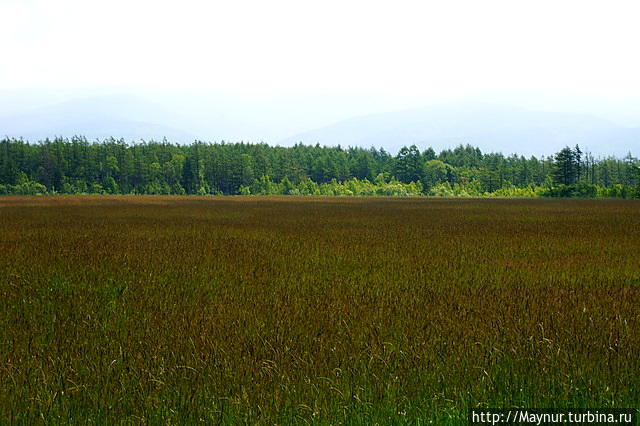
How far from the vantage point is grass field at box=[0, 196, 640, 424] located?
463 centimetres

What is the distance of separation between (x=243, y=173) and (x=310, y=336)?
118m

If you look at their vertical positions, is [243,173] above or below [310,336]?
above

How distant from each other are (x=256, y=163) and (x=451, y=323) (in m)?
125

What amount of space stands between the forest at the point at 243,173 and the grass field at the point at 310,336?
9473 centimetres

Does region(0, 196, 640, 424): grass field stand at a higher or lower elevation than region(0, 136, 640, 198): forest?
lower

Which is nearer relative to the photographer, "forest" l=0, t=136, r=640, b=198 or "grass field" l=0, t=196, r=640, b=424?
"grass field" l=0, t=196, r=640, b=424

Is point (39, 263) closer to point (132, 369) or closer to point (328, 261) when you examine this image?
point (328, 261)

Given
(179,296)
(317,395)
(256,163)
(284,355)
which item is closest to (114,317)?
(179,296)

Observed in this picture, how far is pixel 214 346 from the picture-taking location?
19.3 ft

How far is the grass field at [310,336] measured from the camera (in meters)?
4.63

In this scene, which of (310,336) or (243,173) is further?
(243,173)

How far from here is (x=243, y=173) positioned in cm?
12312

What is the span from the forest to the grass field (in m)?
94.7

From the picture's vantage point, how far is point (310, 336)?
21.0ft
